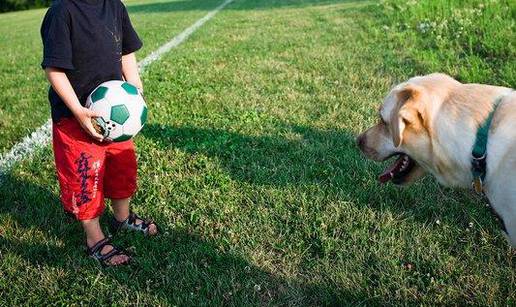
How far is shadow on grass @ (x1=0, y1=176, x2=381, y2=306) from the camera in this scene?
319 cm

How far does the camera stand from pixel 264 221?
156 inches

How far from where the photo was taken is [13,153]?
5.45 m

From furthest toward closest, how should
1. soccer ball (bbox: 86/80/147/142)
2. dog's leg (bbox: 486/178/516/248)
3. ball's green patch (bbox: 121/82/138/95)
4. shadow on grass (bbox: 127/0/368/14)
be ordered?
shadow on grass (bbox: 127/0/368/14) < ball's green patch (bbox: 121/82/138/95) < soccer ball (bbox: 86/80/147/142) < dog's leg (bbox: 486/178/516/248)

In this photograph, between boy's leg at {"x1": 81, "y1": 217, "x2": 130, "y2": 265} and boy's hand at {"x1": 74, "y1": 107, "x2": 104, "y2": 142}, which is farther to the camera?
boy's leg at {"x1": 81, "y1": 217, "x2": 130, "y2": 265}

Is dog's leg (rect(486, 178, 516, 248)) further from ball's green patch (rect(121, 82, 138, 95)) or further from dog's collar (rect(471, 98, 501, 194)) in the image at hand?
ball's green patch (rect(121, 82, 138, 95))

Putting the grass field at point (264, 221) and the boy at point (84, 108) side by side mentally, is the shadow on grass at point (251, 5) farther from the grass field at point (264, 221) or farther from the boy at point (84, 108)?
the boy at point (84, 108)

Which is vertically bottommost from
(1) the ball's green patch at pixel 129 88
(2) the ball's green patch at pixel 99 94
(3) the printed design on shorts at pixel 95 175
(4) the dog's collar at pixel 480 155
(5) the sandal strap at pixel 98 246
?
(5) the sandal strap at pixel 98 246

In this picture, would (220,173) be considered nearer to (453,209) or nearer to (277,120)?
(277,120)

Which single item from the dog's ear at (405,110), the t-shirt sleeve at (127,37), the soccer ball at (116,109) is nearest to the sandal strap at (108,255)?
the soccer ball at (116,109)

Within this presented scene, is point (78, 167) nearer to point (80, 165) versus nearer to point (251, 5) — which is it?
point (80, 165)

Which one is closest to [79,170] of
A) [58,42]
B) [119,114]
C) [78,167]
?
[78,167]

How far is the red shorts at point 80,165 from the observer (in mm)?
3533

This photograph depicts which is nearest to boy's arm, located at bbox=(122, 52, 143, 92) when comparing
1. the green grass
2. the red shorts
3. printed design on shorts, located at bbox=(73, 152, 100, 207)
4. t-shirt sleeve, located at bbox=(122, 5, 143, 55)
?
t-shirt sleeve, located at bbox=(122, 5, 143, 55)

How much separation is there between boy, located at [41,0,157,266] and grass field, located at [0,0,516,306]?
0.38 metres
